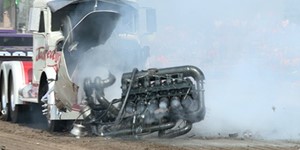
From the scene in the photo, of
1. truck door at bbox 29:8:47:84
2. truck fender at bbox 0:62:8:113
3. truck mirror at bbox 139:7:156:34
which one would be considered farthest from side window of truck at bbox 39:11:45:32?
truck fender at bbox 0:62:8:113

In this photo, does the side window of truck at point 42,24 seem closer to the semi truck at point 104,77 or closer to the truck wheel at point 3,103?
the semi truck at point 104,77

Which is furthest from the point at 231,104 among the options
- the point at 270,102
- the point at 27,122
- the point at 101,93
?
the point at 27,122

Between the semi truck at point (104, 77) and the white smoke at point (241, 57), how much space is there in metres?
0.76

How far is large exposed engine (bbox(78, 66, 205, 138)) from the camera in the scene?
10.6 metres

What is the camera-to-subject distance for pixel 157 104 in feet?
35.3

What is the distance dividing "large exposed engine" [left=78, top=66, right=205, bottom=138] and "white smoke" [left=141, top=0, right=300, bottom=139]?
2.55 feet

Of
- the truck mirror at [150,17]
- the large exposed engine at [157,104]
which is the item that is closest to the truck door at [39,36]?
the truck mirror at [150,17]

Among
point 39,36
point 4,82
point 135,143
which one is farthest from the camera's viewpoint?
point 4,82

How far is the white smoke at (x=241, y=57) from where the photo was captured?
10977 millimetres

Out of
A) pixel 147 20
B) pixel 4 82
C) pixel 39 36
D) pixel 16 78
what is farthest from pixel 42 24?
pixel 4 82

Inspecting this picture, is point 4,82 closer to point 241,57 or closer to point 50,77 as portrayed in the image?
point 50,77

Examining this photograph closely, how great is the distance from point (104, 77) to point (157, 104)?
1.48m

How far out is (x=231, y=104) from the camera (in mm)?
11312

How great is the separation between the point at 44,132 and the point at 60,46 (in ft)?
5.20
